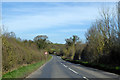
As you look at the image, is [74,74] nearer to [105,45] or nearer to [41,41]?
[105,45]

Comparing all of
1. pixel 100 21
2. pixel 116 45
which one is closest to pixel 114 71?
pixel 116 45

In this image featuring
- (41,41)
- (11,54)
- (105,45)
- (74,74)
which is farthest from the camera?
(41,41)

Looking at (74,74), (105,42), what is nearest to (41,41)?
(105,42)

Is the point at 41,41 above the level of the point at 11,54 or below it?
above

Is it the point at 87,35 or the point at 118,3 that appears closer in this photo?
the point at 118,3

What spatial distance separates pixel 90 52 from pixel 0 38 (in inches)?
1252

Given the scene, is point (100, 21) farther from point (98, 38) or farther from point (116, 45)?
point (116, 45)

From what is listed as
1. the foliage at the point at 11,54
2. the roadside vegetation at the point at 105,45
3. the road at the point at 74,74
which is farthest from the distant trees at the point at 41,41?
the road at the point at 74,74

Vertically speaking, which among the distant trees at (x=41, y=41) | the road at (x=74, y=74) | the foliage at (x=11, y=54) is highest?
the distant trees at (x=41, y=41)

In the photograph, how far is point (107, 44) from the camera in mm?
33000

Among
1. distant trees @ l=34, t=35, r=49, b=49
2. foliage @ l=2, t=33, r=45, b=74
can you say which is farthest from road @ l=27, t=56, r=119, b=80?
distant trees @ l=34, t=35, r=49, b=49

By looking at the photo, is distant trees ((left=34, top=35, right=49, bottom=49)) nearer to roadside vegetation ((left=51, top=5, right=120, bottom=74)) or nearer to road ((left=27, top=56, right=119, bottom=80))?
roadside vegetation ((left=51, top=5, right=120, bottom=74))

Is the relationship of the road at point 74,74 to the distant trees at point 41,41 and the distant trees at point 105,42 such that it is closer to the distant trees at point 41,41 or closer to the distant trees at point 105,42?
the distant trees at point 105,42

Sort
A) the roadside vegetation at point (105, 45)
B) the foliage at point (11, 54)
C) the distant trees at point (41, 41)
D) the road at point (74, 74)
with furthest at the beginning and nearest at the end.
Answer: the distant trees at point (41, 41)
the roadside vegetation at point (105, 45)
the road at point (74, 74)
the foliage at point (11, 54)
